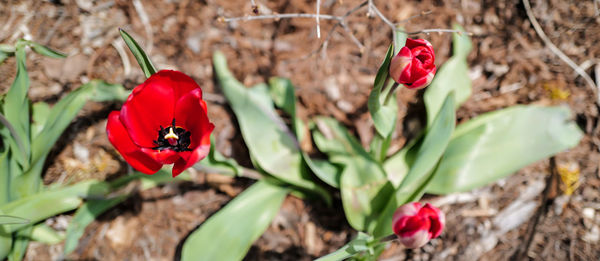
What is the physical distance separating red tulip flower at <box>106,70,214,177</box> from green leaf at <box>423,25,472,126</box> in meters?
1.02

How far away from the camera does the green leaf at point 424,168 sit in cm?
145

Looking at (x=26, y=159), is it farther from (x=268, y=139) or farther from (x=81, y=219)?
(x=268, y=139)

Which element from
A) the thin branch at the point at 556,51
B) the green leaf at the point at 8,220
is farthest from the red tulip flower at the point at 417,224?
the thin branch at the point at 556,51

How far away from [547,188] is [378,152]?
925 millimetres

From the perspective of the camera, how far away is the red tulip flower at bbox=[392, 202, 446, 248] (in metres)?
1.22

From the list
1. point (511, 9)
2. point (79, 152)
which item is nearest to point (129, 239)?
point (79, 152)

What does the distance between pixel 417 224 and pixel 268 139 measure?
0.77 meters

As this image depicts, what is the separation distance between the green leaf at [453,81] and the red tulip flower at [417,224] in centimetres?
66

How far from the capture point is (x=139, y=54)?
1154 millimetres

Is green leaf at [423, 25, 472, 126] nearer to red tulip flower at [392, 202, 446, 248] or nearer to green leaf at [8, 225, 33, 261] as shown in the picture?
red tulip flower at [392, 202, 446, 248]

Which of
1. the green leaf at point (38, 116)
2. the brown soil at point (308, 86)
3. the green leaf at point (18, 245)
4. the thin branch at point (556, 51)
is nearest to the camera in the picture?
the green leaf at point (18, 245)

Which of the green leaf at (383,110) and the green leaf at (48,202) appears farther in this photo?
the green leaf at (48,202)

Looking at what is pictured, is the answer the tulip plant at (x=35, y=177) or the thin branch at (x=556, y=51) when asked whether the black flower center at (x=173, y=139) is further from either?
the thin branch at (x=556, y=51)

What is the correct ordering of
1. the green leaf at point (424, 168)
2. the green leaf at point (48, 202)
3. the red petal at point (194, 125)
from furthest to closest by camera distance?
the green leaf at point (48, 202), the green leaf at point (424, 168), the red petal at point (194, 125)
